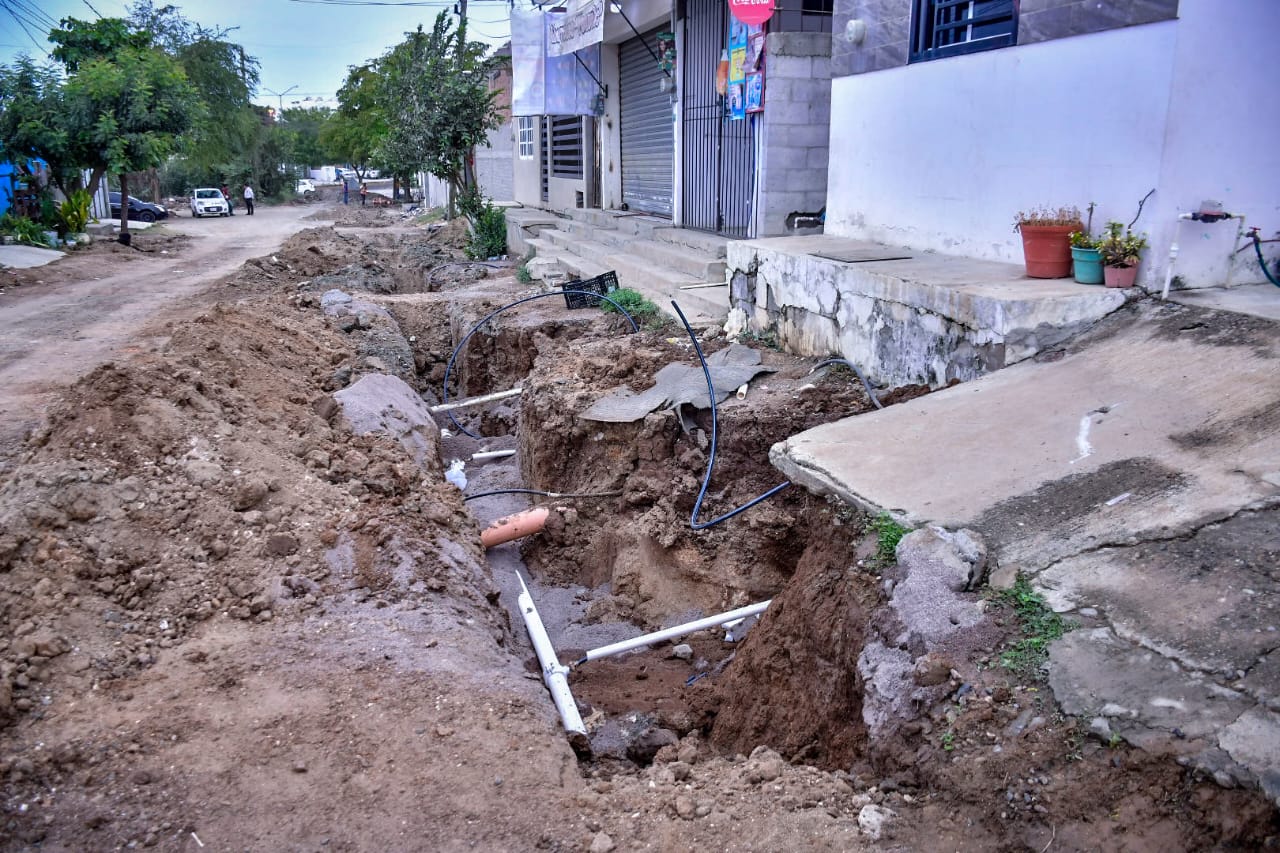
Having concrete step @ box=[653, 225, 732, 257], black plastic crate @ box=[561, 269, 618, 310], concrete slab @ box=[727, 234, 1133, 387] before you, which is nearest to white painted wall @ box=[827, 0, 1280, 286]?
concrete slab @ box=[727, 234, 1133, 387]

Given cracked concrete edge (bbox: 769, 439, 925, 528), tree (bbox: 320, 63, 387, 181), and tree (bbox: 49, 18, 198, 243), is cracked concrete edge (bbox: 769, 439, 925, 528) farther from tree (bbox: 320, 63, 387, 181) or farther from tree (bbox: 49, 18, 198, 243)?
tree (bbox: 320, 63, 387, 181)

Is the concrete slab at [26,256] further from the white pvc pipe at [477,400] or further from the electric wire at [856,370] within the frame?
the electric wire at [856,370]

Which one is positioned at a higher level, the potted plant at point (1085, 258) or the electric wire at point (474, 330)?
the potted plant at point (1085, 258)

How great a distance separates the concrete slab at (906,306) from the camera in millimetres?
5027

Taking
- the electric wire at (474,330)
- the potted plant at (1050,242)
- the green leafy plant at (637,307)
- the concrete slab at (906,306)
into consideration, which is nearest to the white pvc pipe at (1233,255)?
the concrete slab at (906,306)

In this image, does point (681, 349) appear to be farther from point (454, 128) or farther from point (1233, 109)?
point (454, 128)

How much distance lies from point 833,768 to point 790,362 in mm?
4058

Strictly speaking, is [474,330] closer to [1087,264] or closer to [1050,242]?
[1050,242]

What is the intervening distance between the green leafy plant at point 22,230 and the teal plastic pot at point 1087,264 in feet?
71.2

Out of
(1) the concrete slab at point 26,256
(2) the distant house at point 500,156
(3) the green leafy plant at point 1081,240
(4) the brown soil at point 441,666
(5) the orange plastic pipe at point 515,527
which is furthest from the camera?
(2) the distant house at point 500,156

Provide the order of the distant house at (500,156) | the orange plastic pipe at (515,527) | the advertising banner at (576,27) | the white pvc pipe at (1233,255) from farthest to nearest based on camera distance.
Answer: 1. the distant house at (500,156)
2. the advertising banner at (576,27)
3. the orange plastic pipe at (515,527)
4. the white pvc pipe at (1233,255)

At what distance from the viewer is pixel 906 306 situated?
5781mm

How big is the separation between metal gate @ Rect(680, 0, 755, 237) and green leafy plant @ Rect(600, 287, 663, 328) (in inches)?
63.7

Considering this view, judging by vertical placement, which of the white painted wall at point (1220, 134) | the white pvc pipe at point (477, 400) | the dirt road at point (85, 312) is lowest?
the white pvc pipe at point (477, 400)
